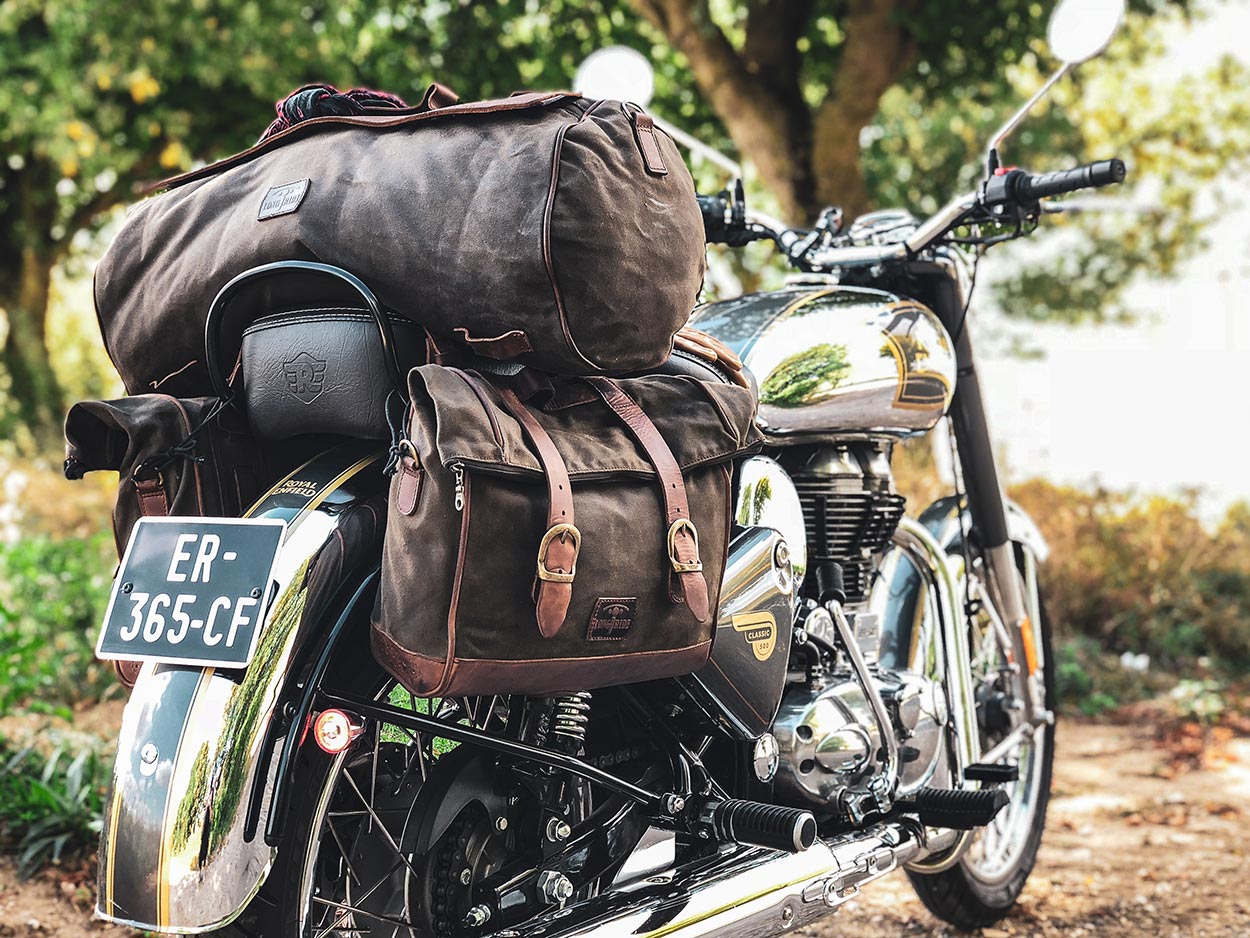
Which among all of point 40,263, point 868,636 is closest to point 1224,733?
point 868,636

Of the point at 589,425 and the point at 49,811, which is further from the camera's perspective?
the point at 49,811

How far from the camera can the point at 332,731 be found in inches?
62.3

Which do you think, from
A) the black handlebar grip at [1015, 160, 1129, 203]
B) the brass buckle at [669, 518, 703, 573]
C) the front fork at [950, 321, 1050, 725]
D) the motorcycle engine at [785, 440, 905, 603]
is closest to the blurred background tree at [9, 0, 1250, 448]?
the front fork at [950, 321, 1050, 725]

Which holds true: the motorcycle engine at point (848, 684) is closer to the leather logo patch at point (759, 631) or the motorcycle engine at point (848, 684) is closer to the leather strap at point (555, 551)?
the leather logo patch at point (759, 631)

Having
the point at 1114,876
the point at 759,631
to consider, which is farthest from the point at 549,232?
the point at 1114,876

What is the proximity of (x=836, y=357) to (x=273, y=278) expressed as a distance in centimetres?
114

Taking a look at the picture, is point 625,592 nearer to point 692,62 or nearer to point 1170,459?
point 692,62

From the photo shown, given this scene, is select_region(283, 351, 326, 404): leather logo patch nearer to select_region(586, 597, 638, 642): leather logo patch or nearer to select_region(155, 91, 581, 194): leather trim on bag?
select_region(155, 91, 581, 194): leather trim on bag

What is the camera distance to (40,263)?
544 inches

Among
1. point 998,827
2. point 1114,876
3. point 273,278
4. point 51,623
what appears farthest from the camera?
point 51,623

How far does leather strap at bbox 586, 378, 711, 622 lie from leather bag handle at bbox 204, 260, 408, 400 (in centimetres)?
29

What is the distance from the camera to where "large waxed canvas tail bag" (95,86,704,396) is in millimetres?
1581

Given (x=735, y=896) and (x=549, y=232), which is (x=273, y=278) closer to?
(x=549, y=232)

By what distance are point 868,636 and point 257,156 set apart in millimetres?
1464
